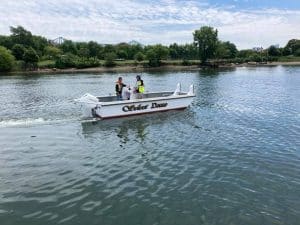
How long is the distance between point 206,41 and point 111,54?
139 feet

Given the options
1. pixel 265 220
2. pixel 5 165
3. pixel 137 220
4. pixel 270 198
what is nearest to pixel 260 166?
pixel 270 198

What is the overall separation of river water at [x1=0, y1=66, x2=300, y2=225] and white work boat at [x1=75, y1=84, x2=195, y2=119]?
872 millimetres

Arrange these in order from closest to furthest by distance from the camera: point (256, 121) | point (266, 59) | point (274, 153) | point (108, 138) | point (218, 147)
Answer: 1. point (274, 153)
2. point (218, 147)
3. point (108, 138)
4. point (256, 121)
5. point (266, 59)

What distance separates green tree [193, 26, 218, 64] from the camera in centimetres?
15362

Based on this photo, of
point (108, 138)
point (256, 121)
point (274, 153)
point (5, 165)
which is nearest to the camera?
point (5, 165)

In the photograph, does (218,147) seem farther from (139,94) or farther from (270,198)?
(139,94)

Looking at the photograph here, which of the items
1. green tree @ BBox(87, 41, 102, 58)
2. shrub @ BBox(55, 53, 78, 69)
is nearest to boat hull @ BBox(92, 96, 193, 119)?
shrub @ BBox(55, 53, 78, 69)

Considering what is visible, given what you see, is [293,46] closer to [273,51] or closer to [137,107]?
[273,51]

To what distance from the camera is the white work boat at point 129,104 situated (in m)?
25.4

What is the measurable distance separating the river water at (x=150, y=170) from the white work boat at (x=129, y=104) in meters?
0.87

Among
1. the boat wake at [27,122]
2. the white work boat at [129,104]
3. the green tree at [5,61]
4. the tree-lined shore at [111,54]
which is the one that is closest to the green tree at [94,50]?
the tree-lined shore at [111,54]

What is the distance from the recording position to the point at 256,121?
82.1 feet

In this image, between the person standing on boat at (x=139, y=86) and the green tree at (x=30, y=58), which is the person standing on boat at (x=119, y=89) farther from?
the green tree at (x=30, y=58)

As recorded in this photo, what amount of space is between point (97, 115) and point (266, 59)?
161917 millimetres
